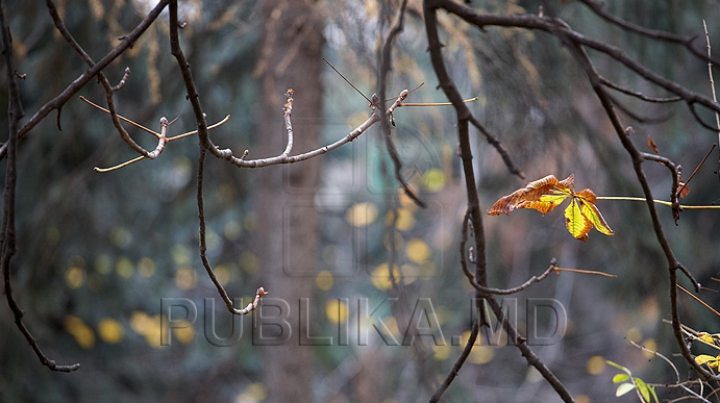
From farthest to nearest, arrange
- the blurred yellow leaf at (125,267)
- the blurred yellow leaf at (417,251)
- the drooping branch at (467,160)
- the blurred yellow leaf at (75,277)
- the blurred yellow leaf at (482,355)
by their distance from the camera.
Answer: the blurred yellow leaf at (417,251)
the blurred yellow leaf at (482,355)
the blurred yellow leaf at (125,267)
the blurred yellow leaf at (75,277)
the drooping branch at (467,160)

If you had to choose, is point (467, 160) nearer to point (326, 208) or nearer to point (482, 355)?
point (482, 355)

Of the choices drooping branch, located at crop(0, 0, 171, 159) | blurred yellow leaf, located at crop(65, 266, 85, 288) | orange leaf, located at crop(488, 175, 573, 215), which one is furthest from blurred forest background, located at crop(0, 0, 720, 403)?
drooping branch, located at crop(0, 0, 171, 159)

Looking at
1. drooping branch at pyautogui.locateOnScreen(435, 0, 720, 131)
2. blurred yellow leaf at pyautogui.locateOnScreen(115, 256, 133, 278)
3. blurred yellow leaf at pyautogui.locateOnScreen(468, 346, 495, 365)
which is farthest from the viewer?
blurred yellow leaf at pyautogui.locateOnScreen(468, 346, 495, 365)

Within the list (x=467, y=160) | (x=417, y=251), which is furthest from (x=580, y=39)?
(x=417, y=251)

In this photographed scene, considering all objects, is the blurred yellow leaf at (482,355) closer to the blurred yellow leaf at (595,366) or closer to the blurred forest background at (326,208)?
the blurred forest background at (326,208)

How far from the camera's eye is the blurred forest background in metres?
1.93

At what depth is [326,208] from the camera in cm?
479

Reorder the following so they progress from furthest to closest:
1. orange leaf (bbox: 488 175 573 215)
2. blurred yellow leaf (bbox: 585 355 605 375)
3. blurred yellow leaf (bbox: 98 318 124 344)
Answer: blurred yellow leaf (bbox: 585 355 605 375), blurred yellow leaf (bbox: 98 318 124 344), orange leaf (bbox: 488 175 573 215)

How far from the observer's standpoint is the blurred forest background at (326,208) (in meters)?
1.93

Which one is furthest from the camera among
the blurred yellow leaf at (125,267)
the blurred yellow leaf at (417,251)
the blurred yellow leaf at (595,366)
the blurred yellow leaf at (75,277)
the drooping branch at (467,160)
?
the blurred yellow leaf at (417,251)

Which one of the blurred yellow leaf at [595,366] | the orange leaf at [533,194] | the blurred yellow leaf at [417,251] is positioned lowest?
the blurred yellow leaf at [595,366]

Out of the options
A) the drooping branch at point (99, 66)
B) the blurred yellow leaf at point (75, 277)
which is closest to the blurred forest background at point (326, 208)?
the blurred yellow leaf at point (75, 277)

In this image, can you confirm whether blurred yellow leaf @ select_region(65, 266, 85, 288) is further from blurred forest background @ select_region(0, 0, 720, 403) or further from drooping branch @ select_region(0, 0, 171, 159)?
drooping branch @ select_region(0, 0, 171, 159)

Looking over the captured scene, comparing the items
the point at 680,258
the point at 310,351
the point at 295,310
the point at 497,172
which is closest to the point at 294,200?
the point at 295,310
